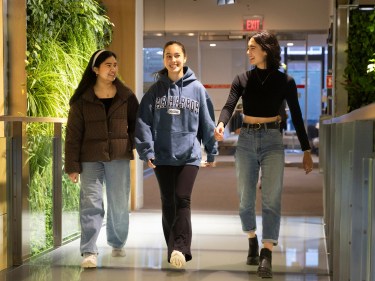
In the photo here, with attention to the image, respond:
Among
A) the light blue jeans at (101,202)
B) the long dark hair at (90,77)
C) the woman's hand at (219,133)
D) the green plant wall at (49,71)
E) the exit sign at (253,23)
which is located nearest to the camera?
the woman's hand at (219,133)

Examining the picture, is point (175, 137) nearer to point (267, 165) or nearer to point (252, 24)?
point (267, 165)

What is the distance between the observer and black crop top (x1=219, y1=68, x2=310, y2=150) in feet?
13.9

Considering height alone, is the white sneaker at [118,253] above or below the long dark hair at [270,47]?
below

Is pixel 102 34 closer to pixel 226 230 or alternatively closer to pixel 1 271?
pixel 226 230

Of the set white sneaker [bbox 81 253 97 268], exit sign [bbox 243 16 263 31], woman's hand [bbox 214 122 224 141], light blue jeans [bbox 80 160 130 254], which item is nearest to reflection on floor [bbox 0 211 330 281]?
white sneaker [bbox 81 253 97 268]

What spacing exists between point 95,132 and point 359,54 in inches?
114

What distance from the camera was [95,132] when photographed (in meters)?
4.64

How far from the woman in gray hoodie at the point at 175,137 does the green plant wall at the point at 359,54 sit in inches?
84.6

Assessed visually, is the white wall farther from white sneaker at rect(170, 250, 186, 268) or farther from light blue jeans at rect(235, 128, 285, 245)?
white sneaker at rect(170, 250, 186, 268)

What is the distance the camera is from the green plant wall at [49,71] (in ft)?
16.3

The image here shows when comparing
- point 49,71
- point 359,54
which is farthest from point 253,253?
point 359,54

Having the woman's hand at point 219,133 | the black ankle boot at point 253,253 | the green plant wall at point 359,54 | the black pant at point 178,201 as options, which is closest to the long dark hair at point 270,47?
the woman's hand at point 219,133

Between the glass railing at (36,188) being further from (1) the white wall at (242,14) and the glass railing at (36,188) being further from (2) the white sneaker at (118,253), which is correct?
(1) the white wall at (242,14)

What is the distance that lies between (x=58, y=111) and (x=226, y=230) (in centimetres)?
195
